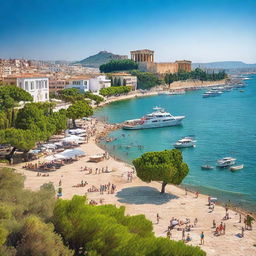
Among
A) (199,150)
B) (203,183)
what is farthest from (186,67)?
(203,183)

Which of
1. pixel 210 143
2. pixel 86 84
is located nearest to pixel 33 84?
pixel 86 84

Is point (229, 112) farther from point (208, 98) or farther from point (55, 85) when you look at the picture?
point (55, 85)

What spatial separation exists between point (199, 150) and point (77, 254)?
28.8 m

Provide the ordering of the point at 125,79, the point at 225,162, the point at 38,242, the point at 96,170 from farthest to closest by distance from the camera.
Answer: the point at 125,79 < the point at 225,162 < the point at 96,170 < the point at 38,242

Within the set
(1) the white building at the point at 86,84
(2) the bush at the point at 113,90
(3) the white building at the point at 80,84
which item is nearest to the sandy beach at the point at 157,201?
(3) the white building at the point at 80,84

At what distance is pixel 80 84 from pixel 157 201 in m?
66.9

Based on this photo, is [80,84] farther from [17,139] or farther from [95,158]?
[17,139]

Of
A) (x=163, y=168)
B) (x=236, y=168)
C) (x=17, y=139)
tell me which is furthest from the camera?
(x=236, y=168)

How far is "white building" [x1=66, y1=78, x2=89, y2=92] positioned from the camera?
86.0 metres

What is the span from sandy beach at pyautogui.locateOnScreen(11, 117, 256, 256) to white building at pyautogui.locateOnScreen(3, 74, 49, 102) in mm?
33305

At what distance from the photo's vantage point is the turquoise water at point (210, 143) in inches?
1053

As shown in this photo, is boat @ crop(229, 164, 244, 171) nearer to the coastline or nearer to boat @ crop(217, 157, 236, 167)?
boat @ crop(217, 157, 236, 167)

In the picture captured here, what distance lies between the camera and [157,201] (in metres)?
22.2

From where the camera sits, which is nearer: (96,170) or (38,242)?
(38,242)
